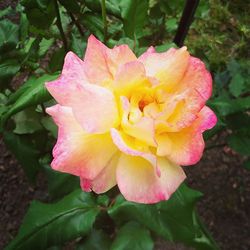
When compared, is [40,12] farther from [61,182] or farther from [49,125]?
[61,182]

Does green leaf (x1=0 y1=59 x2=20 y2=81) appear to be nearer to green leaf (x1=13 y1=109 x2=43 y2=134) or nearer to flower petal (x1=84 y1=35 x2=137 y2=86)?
green leaf (x1=13 y1=109 x2=43 y2=134)

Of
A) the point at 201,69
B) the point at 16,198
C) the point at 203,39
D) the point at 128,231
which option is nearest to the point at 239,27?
the point at 203,39

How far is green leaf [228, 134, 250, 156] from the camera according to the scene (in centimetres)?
96

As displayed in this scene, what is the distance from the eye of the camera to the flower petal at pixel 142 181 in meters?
0.48

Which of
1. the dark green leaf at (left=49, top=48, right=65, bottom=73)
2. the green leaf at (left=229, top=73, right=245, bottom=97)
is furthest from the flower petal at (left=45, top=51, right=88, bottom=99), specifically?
the green leaf at (left=229, top=73, right=245, bottom=97)

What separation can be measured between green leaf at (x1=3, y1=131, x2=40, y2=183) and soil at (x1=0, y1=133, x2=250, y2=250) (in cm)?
42

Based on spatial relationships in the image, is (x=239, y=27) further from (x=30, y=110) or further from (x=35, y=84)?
(x=35, y=84)

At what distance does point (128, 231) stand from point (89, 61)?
42 cm

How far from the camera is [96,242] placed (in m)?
0.90

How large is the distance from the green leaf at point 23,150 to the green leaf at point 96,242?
0.17m

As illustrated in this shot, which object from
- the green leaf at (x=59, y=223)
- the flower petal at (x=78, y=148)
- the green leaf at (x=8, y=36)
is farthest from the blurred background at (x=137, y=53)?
the flower petal at (x=78, y=148)

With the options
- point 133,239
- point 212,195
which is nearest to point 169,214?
point 133,239

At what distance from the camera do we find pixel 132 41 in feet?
2.24

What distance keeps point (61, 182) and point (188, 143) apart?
49cm
